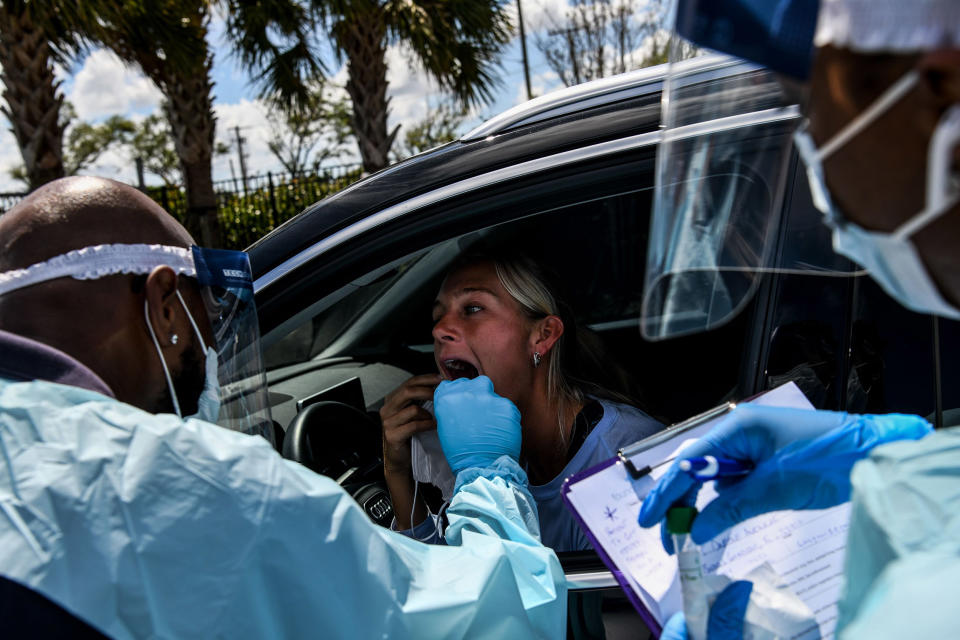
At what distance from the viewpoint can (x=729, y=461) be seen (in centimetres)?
121

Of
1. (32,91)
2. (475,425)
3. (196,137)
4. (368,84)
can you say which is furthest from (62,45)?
(475,425)

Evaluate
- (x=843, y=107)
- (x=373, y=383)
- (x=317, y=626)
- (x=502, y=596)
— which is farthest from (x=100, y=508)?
(x=373, y=383)

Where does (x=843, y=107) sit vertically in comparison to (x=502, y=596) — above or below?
above

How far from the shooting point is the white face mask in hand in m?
2.25

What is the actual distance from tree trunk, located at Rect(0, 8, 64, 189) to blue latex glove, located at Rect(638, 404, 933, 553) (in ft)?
28.7

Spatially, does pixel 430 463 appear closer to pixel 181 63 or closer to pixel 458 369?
pixel 458 369

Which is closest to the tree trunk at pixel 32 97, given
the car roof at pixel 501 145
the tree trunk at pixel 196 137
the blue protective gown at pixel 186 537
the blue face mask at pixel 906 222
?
the tree trunk at pixel 196 137

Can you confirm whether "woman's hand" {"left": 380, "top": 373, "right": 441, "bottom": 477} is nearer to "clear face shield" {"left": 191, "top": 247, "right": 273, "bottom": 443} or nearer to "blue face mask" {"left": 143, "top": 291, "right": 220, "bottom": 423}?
"clear face shield" {"left": 191, "top": 247, "right": 273, "bottom": 443}

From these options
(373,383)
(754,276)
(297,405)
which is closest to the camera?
(754,276)

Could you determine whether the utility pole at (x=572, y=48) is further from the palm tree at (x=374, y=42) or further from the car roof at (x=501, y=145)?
the car roof at (x=501, y=145)

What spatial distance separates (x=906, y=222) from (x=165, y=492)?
992mm

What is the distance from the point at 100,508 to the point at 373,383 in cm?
202

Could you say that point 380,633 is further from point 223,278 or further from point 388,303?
point 388,303

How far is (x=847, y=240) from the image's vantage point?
0.89 meters
